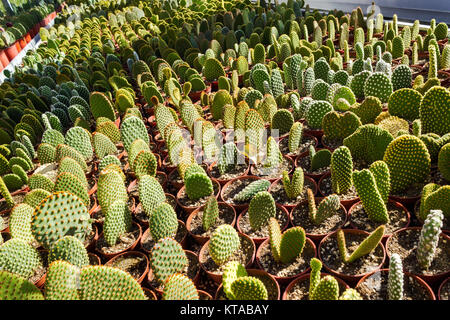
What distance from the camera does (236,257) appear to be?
1844mm

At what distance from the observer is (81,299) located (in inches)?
56.0

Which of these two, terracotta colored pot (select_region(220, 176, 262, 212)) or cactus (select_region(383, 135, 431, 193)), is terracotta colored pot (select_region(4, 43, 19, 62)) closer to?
terracotta colored pot (select_region(220, 176, 262, 212))

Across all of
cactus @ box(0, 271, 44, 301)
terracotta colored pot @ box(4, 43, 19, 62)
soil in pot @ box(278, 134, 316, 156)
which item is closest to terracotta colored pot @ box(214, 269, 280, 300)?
cactus @ box(0, 271, 44, 301)

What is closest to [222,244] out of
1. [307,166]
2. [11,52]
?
[307,166]

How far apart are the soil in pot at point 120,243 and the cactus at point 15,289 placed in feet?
1.68

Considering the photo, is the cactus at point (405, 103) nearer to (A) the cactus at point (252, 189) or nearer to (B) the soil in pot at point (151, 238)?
(A) the cactus at point (252, 189)

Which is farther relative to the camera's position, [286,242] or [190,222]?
[190,222]

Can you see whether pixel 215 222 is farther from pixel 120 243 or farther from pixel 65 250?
pixel 65 250

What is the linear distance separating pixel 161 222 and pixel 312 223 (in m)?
0.81

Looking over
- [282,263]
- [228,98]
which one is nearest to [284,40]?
[228,98]

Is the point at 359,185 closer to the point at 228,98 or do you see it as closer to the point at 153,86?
the point at 228,98

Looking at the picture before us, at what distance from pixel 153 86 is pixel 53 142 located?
3.33 feet

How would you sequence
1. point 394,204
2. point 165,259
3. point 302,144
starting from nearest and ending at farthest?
1. point 165,259
2. point 394,204
3. point 302,144

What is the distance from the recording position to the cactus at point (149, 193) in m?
2.06
